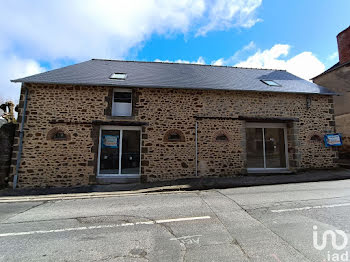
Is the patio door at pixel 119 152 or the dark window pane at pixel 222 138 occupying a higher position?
the dark window pane at pixel 222 138

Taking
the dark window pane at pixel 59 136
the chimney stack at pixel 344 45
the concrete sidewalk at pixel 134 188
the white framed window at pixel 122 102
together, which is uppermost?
the chimney stack at pixel 344 45

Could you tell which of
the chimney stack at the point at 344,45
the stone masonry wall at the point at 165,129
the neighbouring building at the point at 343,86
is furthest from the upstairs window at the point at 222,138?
the chimney stack at the point at 344,45

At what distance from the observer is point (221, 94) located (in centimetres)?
774

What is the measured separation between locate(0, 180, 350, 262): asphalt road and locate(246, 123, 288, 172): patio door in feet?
10.7

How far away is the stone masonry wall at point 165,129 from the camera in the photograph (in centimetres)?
653

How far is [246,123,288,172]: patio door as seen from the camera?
7.91 meters

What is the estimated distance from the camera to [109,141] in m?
7.09

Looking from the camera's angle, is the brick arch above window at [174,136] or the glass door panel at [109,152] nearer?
the glass door panel at [109,152]

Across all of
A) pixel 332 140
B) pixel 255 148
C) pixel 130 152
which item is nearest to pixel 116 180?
pixel 130 152

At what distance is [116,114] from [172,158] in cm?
319

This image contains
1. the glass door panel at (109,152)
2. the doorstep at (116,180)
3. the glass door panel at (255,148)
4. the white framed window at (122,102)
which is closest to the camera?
the doorstep at (116,180)

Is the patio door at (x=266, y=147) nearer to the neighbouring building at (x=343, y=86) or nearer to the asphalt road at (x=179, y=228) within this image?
the asphalt road at (x=179, y=228)

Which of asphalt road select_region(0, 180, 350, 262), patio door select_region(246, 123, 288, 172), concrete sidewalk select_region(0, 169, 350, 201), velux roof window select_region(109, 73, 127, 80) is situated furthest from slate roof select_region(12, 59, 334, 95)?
asphalt road select_region(0, 180, 350, 262)

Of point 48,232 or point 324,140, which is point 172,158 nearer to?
point 48,232
